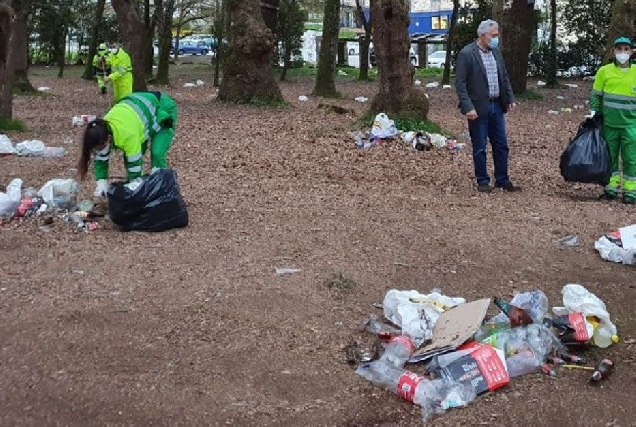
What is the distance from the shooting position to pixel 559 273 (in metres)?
5.92

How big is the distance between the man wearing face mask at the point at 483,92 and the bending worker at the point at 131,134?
2878mm

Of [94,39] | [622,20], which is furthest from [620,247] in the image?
[94,39]

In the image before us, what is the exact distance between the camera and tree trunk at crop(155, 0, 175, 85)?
22.7 m

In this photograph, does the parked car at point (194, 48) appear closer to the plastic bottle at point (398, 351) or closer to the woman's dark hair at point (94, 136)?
the woman's dark hair at point (94, 136)

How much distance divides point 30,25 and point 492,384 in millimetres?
30499

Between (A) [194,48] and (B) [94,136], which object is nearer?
(B) [94,136]

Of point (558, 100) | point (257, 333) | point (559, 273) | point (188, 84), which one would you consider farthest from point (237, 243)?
point (188, 84)

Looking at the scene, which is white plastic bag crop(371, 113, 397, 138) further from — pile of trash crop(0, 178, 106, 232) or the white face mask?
pile of trash crop(0, 178, 106, 232)

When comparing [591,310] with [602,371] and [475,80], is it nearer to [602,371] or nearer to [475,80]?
[602,371]

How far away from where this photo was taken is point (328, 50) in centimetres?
1689

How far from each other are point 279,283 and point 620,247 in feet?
8.74

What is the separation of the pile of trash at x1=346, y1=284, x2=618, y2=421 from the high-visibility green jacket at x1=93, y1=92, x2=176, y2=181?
246 cm

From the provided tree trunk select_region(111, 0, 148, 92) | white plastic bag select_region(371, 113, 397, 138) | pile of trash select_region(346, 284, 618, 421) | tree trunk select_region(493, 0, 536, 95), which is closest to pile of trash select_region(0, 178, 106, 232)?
pile of trash select_region(346, 284, 618, 421)

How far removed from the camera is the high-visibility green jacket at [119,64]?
42.7ft
